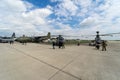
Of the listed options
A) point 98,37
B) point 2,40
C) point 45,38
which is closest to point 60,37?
point 98,37

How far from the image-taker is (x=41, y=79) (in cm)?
439

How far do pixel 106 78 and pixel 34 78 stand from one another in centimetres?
285

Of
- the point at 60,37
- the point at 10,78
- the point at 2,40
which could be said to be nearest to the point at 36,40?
the point at 2,40

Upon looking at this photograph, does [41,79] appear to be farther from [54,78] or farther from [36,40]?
[36,40]

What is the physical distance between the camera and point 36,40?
177 feet

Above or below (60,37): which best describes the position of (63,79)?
below

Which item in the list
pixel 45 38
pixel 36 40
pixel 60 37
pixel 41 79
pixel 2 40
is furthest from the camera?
Answer: pixel 45 38

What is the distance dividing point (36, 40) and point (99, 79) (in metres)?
51.1

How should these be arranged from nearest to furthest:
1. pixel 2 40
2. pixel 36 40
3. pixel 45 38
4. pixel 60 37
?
1. pixel 60 37
2. pixel 2 40
3. pixel 36 40
4. pixel 45 38

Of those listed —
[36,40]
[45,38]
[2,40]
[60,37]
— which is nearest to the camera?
[60,37]

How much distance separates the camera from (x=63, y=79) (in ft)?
14.5

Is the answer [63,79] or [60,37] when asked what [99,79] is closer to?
[63,79]

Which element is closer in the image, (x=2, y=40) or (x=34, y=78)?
(x=34, y=78)

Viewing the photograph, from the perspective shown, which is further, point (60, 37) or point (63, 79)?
point (60, 37)
